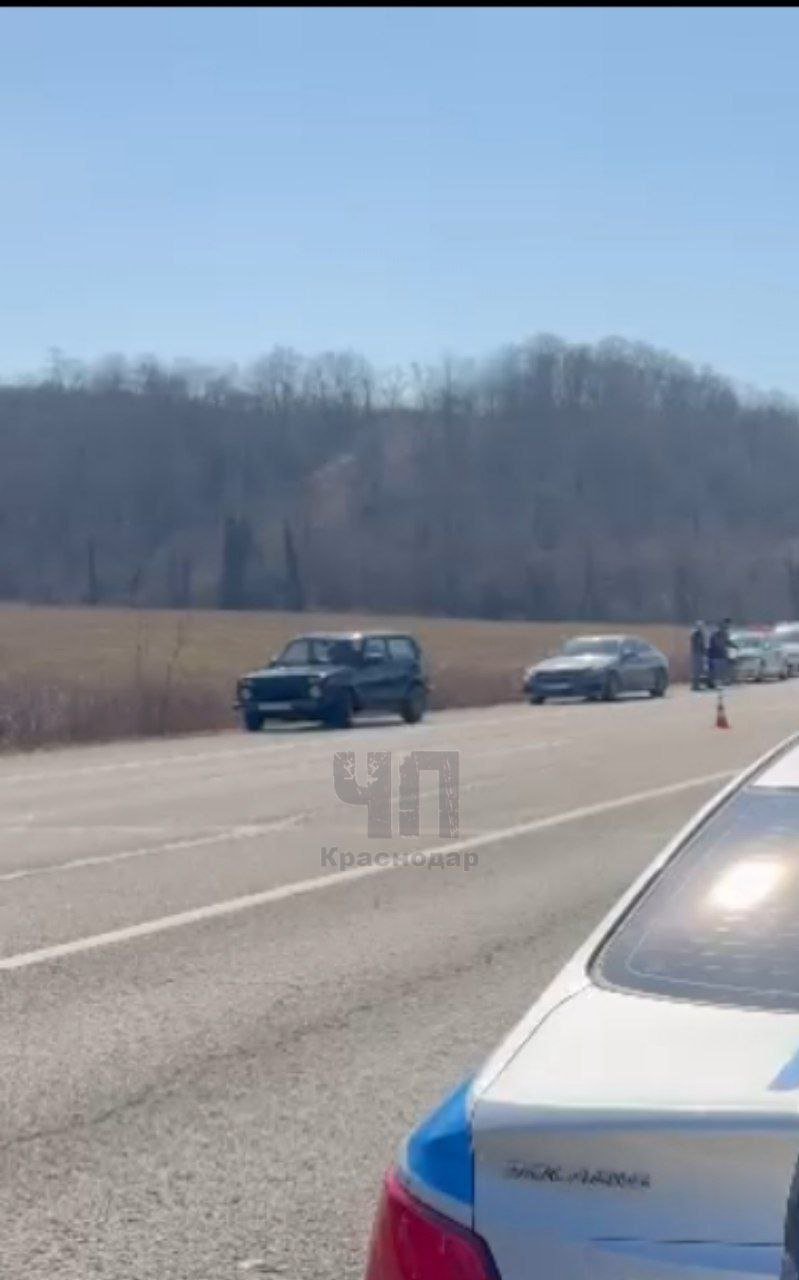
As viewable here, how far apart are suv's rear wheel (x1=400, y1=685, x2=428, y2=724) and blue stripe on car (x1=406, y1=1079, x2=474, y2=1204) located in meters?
36.0

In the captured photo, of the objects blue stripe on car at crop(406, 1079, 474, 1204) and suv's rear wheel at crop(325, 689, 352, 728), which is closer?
blue stripe on car at crop(406, 1079, 474, 1204)

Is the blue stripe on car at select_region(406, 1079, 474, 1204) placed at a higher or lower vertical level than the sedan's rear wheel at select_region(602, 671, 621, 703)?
higher

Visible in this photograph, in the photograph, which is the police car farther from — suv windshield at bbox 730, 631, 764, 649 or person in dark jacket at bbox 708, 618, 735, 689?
suv windshield at bbox 730, 631, 764, 649

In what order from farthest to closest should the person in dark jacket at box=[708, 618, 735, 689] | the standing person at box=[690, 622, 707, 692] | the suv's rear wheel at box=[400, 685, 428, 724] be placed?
the person in dark jacket at box=[708, 618, 735, 689]
the standing person at box=[690, 622, 707, 692]
the suv's rear wheel at box=[400, 685, 428, 724]

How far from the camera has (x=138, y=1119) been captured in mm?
8133

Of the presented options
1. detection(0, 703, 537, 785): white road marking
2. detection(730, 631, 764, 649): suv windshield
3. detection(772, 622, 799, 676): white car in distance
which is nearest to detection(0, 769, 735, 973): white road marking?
detection(0, 703, 537, 785): white road marking

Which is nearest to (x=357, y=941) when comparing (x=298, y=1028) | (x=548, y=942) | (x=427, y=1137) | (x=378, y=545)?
(x=548, y=942)

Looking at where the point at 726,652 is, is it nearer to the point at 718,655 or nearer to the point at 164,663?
the point at 718,655

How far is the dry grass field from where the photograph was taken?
35844mm

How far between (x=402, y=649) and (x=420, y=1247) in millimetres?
37320

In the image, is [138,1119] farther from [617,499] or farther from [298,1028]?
[617,499]

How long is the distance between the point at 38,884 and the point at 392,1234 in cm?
1178

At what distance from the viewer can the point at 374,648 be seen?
4019cm

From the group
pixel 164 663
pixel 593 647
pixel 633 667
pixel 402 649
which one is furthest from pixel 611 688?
pixel 164 663
